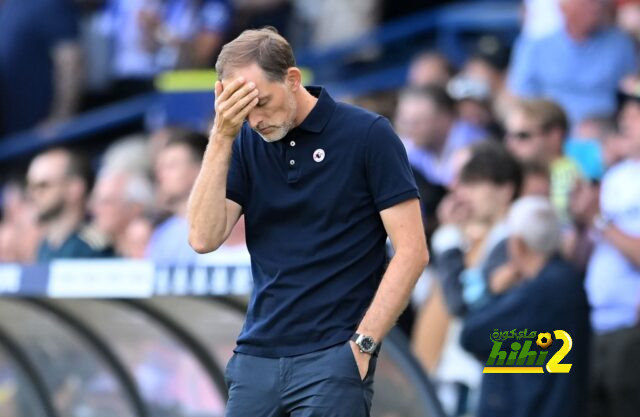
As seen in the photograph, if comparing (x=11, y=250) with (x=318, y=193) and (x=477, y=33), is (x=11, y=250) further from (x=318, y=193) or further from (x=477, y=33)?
(x=318, y=193)

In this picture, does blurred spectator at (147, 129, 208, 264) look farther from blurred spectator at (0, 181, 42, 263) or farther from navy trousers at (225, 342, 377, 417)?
navy trousers at (225, 342, 377, 417)

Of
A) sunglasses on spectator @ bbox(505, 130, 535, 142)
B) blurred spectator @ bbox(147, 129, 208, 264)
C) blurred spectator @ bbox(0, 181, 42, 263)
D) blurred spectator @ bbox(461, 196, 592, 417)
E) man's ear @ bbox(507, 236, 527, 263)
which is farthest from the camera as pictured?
blurred spectator @ bbox(0, 181, 42, 263)

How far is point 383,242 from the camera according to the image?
5.13m

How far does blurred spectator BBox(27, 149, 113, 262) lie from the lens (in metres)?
9.86

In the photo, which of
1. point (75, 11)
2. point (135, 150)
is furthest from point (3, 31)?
point (135, 150)

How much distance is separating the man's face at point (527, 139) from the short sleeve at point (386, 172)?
3.92 meters

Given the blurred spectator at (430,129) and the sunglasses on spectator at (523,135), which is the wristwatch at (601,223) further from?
the blurred spectator at (430,129)

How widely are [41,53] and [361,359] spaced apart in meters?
9.35

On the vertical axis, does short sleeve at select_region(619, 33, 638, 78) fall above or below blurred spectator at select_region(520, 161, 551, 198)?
above

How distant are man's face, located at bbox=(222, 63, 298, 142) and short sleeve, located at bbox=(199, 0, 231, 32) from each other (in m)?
8.86

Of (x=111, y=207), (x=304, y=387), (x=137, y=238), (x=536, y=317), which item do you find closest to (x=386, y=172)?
(x=304, y=387)

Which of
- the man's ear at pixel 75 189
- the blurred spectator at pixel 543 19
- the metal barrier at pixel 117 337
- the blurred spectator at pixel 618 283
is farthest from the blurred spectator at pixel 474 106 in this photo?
the metal barrier at pixel 117 337

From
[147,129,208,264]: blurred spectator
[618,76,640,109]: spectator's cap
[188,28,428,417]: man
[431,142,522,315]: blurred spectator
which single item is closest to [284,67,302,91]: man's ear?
[188,28,428,417]: man

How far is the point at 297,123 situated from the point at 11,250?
6.94 meters
